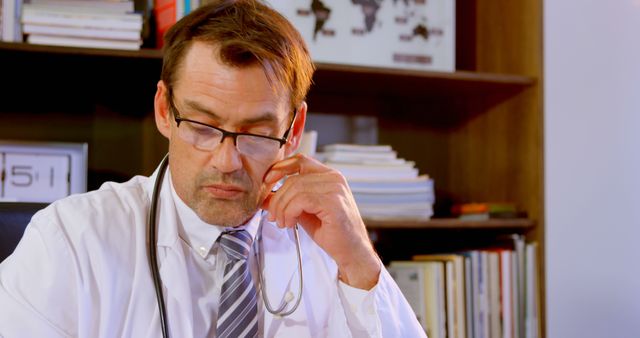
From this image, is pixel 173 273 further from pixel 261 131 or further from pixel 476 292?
pixel 476 292

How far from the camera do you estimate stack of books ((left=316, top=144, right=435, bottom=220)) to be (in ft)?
6.48

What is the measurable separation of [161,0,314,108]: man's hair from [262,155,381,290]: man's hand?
0.13 m

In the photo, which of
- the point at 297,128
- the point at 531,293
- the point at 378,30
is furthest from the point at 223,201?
the point at 531,293

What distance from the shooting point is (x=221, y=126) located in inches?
48.8

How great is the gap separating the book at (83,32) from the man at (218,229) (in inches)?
19.0

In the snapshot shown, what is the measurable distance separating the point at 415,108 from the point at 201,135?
126 cm

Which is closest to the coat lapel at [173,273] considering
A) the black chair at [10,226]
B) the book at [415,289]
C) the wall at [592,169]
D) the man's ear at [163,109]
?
the man's ear at [163,109]

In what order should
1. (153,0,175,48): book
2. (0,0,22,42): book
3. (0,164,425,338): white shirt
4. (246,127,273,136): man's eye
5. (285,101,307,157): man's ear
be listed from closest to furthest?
(0,164,425,338): white shirt
(246,127,273,136): man's eye
(285,101,307,157): man's ear
(0,0,22,42): book
(153,0,175,48): book

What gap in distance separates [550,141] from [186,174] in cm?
110

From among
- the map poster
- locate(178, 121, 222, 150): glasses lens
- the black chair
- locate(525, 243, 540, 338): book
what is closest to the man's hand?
locate(178, 121, 222, 150): glasses lens

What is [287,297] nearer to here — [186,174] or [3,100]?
[186,174]

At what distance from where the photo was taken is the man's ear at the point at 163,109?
4.34ft

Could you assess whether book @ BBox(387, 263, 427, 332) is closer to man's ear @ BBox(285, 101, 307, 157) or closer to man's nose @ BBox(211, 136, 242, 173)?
man's ear @ BBox(285, 101, 307, 157)

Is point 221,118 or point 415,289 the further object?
point 415,289
